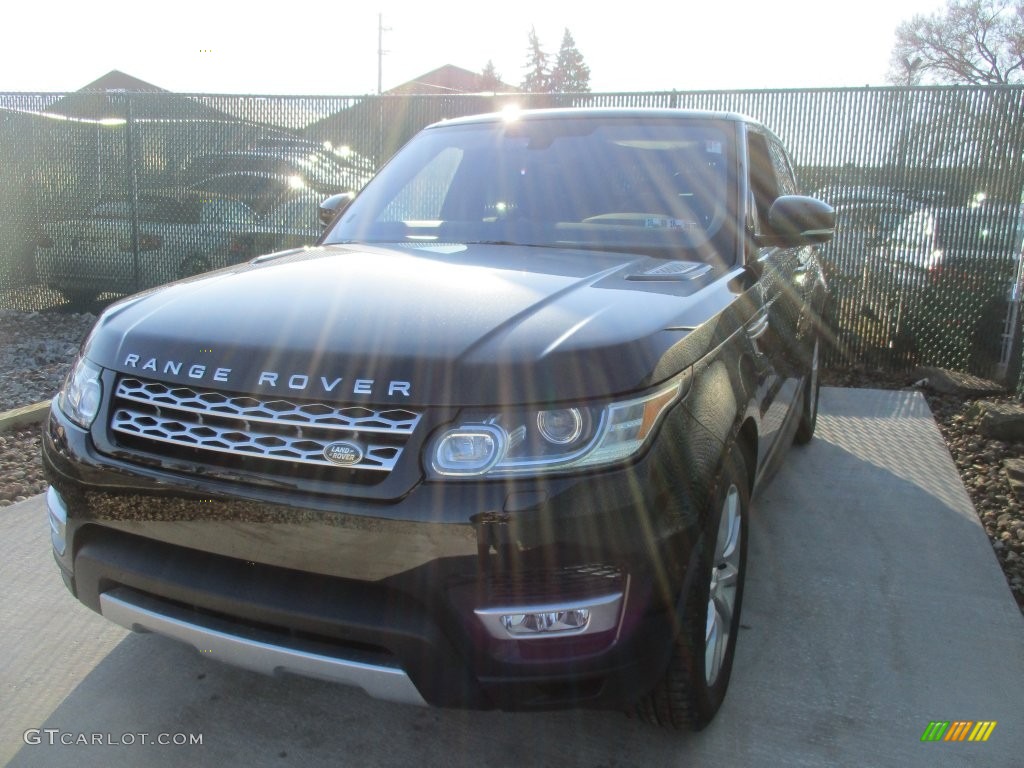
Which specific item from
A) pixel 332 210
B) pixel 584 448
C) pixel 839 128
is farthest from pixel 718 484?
pixel 839 128

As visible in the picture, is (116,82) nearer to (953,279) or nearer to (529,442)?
(953,279)

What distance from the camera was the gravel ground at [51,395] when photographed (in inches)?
171

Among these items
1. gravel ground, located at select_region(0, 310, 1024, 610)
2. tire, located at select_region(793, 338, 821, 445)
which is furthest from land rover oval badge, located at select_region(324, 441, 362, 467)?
tire, located at select_region(793, 338, 821, 445)

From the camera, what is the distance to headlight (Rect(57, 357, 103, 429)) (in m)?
2.34

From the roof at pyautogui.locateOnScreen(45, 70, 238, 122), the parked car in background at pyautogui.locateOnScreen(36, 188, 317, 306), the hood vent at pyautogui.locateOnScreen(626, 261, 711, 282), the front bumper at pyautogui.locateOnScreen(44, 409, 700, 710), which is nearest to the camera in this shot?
the front bumper at pyautogui.locateOnScreen(44, 409, 700, 710)

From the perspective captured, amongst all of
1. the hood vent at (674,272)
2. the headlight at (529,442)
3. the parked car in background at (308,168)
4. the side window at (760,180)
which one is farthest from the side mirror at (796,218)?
the parked car in background at (308,168)

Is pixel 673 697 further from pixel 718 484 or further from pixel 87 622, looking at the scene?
pixel 87 622

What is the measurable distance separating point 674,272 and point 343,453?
1330 mm

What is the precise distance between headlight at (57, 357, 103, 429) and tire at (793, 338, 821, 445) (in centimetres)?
366

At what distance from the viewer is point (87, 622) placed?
3.18 m

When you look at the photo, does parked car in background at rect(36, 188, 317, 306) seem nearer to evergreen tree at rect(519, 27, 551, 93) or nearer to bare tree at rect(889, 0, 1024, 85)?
bare tree at rect(889, 0, 1024, 85)

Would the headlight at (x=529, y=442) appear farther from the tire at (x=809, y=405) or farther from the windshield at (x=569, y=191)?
the tire at (x=809, y=405)

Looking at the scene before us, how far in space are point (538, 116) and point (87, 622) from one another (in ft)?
8.75

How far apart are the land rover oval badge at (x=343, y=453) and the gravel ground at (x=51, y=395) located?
117 inches
